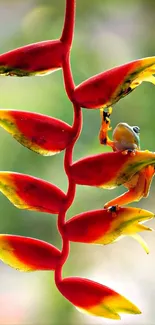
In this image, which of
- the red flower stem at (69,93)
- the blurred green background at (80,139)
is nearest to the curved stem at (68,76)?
the red flower stem at (69,93)

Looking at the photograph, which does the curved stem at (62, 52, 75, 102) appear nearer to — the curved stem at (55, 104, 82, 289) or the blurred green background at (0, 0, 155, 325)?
the curved stem at (55, 104, 82, 289)

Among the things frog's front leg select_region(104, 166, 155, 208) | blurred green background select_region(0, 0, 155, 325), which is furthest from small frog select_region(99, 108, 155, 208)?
blurred green background select_region(0, 0, 155, 325)

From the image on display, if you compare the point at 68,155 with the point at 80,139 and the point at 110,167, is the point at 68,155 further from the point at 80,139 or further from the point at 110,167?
the point at 80,139

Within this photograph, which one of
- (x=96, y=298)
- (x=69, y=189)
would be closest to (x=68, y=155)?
(x=69, y=189)

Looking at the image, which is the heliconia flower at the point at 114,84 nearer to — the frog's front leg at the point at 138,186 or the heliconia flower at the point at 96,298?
the frog's front leg at the point at 138,186

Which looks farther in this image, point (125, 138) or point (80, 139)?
point (80, 139)

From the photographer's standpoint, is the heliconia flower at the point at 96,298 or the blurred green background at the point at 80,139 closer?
the heliconia flower at the point at 96,298
